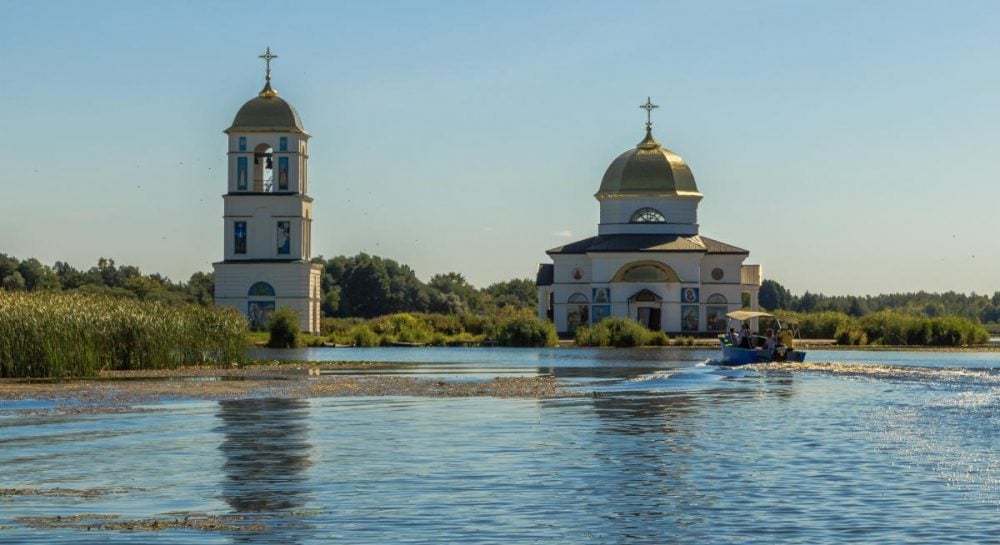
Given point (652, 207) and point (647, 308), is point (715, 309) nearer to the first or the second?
point (647, 308)

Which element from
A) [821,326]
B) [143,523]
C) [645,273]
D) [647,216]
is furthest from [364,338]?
[143,523]

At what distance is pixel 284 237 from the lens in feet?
341

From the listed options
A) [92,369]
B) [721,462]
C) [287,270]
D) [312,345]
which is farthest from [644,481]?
[287,270]

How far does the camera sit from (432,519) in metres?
17.2

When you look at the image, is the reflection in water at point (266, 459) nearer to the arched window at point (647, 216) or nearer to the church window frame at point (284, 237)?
the church window frame at point (284, 237)

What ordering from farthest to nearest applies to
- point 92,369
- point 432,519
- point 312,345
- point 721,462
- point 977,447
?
point 312,345, point 92,369, point 977,447, point 721,462, point 432,519

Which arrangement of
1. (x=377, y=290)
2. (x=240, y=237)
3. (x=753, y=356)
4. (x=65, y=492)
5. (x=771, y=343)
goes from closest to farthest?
(x=65, y=492) < (x=753, y=356) < (x=771, y=343) < (x=240, y=237) < (x=377, y=290)

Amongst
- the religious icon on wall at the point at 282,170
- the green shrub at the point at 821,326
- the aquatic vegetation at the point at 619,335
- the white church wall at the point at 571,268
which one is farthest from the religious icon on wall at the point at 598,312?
the religious icon on wall at the point at 282,170

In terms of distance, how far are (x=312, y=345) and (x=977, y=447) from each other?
64.2 meters

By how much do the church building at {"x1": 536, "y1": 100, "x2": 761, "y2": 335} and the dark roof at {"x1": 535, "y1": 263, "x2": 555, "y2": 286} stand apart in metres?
0.07

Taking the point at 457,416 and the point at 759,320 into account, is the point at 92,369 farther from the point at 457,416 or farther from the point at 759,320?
the point at 759,320

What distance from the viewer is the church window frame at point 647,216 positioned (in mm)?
104875

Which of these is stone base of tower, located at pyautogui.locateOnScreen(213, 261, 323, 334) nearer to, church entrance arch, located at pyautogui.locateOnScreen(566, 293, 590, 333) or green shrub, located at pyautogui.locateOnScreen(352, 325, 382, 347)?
green shrub, located at pyautogui.locateOnScreen(352, 325, 382, 347)

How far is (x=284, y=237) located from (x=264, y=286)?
3.65 meters
